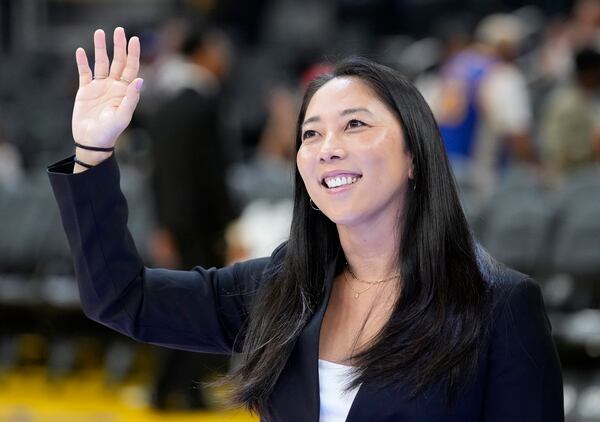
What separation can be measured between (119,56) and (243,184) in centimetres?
591

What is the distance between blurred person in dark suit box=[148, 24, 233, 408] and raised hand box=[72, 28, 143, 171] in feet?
13.2

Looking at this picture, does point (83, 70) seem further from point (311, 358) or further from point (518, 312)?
point (518, 312)

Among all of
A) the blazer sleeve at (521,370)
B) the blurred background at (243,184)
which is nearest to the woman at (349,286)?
the blazer sleeve at (521,370)

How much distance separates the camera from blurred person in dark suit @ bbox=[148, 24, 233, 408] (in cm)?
647

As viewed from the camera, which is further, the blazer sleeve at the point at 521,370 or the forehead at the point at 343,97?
the forehead at the point at 343,97

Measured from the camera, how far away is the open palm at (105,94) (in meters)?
2.37

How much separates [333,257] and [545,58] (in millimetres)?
8176

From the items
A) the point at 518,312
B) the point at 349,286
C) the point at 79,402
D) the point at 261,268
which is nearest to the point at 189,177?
the point at 79,402

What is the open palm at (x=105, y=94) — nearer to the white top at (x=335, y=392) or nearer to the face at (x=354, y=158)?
the face at (x=354, y=158)

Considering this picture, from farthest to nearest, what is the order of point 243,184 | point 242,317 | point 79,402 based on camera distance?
point 243,184, point 79,402, point 242,317

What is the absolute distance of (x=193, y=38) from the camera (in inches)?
261

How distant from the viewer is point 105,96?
2.41 m

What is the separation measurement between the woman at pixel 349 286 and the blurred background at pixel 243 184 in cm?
113

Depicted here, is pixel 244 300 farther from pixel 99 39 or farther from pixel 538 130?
pixel 538 130
